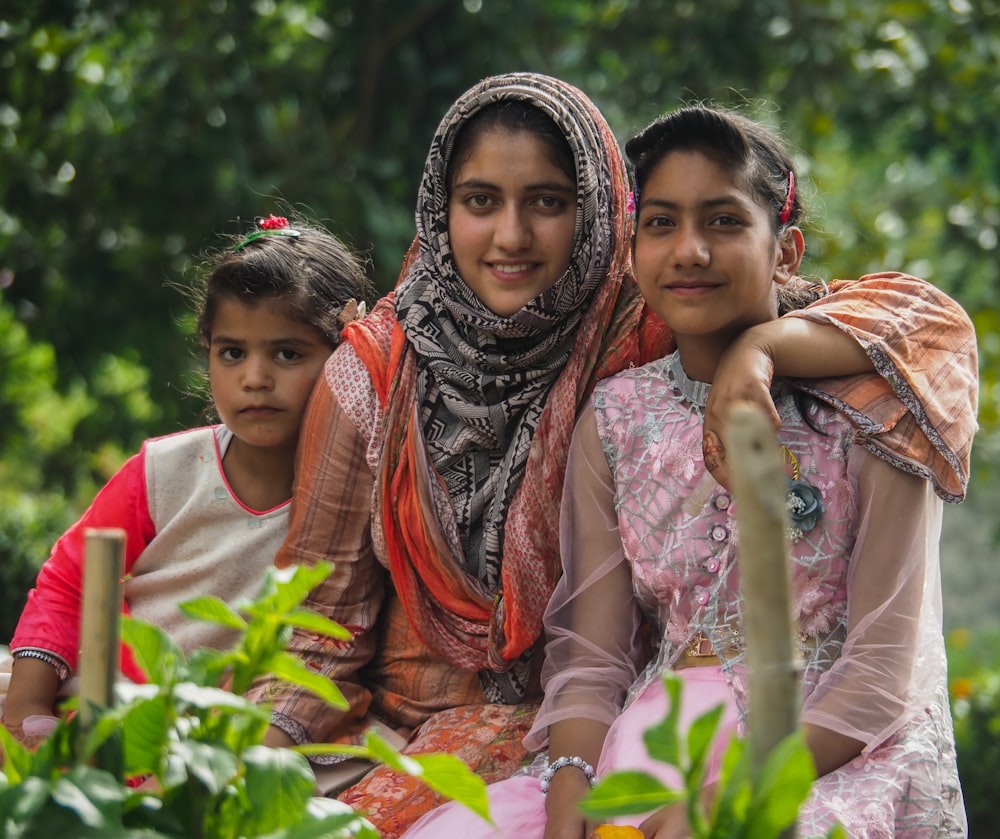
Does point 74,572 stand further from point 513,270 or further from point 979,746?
point 979,746

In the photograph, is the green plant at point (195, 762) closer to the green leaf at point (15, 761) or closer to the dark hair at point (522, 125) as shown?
the green leaf at point (15, 761)

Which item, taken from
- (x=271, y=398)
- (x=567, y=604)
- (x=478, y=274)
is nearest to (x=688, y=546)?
(x=567, y=604)

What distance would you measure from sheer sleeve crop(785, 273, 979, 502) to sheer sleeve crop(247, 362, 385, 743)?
944 mm

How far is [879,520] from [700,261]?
21.7 inches

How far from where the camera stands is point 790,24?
5.88m

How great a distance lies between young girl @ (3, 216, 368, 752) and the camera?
2.84 meters

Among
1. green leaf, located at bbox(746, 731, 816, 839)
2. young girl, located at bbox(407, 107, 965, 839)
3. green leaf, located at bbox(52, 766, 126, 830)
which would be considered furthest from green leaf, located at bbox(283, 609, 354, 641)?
young girl, located at bbox(407, 107, 965, 839)

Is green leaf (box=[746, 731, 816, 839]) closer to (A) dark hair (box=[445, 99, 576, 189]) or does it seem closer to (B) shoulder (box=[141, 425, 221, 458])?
(A) dark hair (box=[445, 99, 576, 189])

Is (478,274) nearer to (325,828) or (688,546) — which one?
(688,546)

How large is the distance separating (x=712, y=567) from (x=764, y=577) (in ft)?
3.82

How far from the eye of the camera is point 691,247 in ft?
7.69

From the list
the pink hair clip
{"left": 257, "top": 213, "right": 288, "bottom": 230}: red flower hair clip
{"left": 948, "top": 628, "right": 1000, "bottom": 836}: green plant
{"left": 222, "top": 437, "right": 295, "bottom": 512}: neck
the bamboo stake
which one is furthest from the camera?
{"left": 948, "top": 628, "right": 1000, "bottom": 836}: green plant

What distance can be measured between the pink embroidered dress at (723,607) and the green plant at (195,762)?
92 cm

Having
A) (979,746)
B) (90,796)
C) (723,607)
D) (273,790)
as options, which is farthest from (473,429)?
(979,746)
